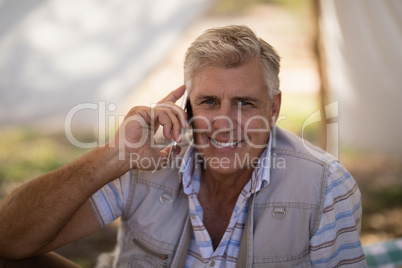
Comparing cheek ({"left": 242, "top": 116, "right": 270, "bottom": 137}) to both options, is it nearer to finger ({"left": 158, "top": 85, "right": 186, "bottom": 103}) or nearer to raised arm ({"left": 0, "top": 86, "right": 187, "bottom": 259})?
raised arm ({"left": 0, "top": 86, "right": 187, "bottom": 259})

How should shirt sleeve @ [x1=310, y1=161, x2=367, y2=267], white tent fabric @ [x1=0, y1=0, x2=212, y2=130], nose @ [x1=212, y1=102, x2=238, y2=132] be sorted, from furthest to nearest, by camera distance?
1. white tent fabric @ [x1=0, y1=0, x2=212, y2=130]
2. nose @ [x1=212, y1=102, x2=238, y2=132]
3. shirt sleeve @ [x1=310, y1=161, x2=367, y2=267]

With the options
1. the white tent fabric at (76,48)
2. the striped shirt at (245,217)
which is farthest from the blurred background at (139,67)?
the striped shirt at (245,217)

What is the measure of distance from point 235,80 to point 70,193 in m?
0.94

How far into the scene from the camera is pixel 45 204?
209 cm

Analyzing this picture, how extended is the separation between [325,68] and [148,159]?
8.61 ft

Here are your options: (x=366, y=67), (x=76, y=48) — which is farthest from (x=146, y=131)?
(x=366, y=67)

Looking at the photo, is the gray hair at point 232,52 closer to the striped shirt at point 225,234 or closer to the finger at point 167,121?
the finger at point 167,121

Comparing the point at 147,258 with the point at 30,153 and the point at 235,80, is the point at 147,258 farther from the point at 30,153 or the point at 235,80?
the point at 30,153

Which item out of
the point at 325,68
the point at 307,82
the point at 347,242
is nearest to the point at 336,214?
the point at 347,242

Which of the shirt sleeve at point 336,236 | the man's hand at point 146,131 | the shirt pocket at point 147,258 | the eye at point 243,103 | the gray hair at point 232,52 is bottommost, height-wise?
the shirt pocket at point 147,258

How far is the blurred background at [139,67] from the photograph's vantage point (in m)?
3.43

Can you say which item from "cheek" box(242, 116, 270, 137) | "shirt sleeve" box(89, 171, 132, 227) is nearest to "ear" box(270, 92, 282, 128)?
"cheek" box(242, 116, 270, 137)

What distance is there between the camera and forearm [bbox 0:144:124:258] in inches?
81.7

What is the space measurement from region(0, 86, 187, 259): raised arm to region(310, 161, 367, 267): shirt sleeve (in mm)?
782
